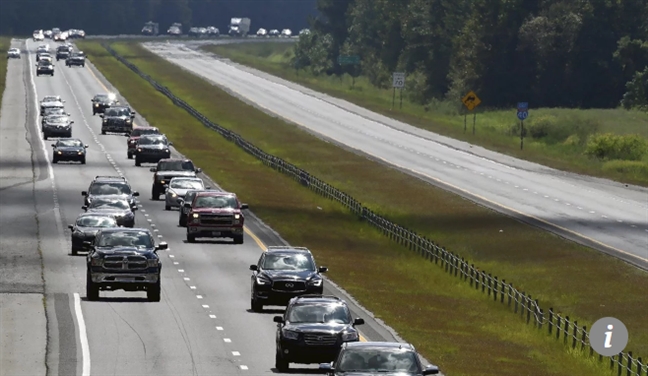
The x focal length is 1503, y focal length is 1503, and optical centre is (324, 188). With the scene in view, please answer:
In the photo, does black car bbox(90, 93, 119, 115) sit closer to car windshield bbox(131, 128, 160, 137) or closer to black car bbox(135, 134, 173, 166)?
car windshield bbox(131, 128, 160, 137)

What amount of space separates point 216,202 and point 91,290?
15.3 m

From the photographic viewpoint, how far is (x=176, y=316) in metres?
37.4

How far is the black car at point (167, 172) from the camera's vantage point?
69.8 m

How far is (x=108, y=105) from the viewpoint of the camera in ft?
391

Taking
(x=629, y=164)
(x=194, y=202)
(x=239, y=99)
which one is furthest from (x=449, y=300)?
(x=239, y=99)

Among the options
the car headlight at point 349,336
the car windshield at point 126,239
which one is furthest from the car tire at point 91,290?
the car headlight at point 349,336

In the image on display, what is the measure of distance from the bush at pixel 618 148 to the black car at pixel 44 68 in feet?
223

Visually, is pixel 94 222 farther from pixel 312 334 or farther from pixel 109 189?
pixel 312 334

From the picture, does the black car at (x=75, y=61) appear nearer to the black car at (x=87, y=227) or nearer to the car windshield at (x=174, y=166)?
the car windshield at (x=174, y=166)

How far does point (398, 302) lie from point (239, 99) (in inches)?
4059

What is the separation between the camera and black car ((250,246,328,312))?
3741 centimetres

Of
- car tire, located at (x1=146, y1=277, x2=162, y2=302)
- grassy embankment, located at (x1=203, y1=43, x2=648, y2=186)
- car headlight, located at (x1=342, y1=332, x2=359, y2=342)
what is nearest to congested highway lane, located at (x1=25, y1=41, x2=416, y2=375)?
car tire, located at (x1=146, y1=277, x2=162, y2=302)

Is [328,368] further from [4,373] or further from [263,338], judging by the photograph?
[263,338]

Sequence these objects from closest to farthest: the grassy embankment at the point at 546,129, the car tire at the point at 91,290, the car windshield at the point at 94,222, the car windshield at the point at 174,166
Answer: the car tire at the point at 91,290, the car windshield at the point at 94,222, the car windshield at the point at 174,166, the grassy embankment at the point at 546,129
